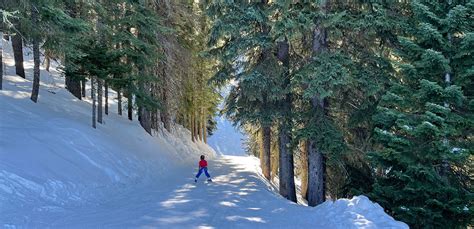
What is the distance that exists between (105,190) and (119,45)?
11.8 metres

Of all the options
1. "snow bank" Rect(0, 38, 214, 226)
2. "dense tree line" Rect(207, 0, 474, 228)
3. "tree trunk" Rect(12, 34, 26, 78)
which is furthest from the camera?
"tree trunk" Rect(12, 34, 26, 78)

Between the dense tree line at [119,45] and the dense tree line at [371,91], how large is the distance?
16.1 ft

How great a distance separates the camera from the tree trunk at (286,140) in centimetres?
1355

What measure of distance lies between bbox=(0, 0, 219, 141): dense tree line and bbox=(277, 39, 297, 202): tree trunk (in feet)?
21.1

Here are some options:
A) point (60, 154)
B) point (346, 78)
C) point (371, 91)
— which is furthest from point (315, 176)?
point (60, 154)

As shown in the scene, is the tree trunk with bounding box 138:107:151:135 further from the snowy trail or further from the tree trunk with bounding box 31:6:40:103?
the snowy trail

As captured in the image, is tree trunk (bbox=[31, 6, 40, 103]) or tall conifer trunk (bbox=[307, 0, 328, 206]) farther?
tree trunk (bbox=[31, 6, 40, 103])

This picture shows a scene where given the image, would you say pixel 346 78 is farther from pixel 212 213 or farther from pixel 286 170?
pixel 212 213

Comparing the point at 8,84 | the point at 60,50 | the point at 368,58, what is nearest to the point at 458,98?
the point at 368,58

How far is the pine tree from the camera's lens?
9.13 metres

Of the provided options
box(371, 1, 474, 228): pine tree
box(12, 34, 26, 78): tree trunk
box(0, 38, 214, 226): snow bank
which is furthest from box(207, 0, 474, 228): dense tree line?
box(12, 34, 26, 78): tree trunk

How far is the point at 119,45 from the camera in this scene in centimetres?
2078

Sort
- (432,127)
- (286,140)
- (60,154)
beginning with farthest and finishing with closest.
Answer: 1. (286,140)
2. (60,154)
3. (432,127)

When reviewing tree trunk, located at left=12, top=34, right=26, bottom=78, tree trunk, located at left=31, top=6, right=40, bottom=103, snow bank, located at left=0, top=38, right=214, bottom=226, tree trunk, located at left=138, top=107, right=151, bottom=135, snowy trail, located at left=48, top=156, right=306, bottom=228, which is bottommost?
snowy trail, located at left=48, top=156, right=306, bottom=228
